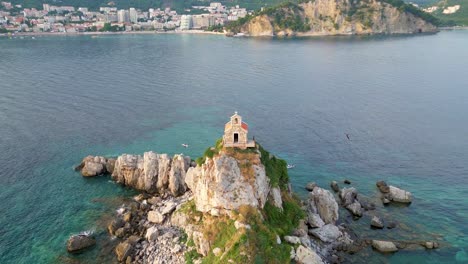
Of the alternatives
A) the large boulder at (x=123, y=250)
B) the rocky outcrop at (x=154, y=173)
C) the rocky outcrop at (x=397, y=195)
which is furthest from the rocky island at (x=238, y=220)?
the rocky outcrop at (x=397, y=195)

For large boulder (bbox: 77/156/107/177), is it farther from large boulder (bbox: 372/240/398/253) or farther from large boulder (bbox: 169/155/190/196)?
large boulder (bbox: 372/240/398/253)

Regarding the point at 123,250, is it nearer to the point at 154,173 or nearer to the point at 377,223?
the point at 154,173

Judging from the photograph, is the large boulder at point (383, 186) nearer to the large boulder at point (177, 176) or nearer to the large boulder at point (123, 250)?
the large boulder at point (177, 176)

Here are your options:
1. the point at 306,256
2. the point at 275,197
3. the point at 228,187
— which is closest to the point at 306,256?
the point at 306,256

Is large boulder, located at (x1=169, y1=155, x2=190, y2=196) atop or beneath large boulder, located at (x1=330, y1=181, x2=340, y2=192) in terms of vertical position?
atop

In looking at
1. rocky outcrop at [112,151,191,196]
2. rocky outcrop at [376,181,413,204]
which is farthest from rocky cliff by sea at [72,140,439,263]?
rocky outcrop at [112,151,191,196]

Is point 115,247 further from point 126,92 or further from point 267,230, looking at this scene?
point 126,92

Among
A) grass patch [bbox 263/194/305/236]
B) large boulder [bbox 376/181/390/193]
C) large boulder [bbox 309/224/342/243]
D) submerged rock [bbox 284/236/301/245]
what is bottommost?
large boulder [bbox 309/224/342/243]
